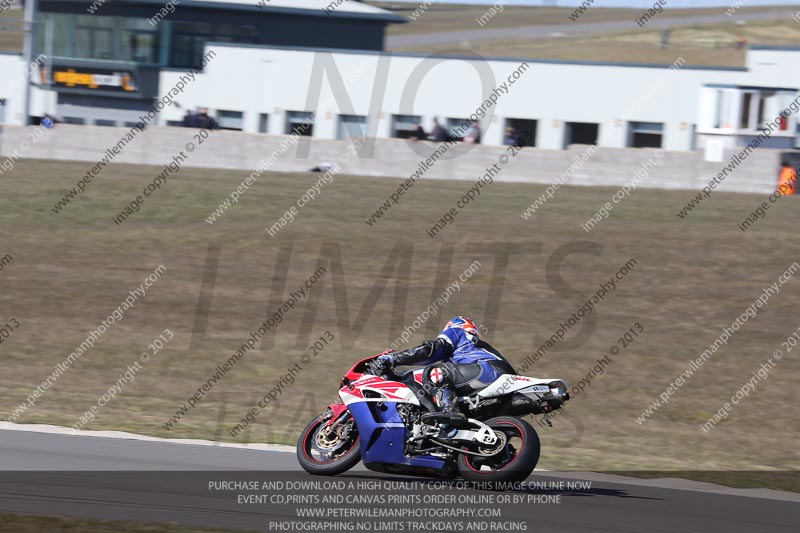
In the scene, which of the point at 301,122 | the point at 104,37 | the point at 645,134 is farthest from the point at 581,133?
the point at 104,37

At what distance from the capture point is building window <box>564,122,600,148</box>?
1783 inches

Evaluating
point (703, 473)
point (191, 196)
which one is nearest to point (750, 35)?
point (191, 196)

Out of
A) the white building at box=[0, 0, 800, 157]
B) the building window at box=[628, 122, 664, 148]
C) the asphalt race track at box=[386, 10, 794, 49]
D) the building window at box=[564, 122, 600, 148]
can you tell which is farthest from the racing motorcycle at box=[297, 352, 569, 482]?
the asphalt race track at box=[386, 10, 794, 49]

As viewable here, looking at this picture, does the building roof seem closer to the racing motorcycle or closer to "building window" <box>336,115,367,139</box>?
"building window" <box>336,115,367,139</box>

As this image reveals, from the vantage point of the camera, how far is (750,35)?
256 ft

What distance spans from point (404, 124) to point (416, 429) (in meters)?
37.7

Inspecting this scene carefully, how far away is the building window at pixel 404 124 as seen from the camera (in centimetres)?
4694

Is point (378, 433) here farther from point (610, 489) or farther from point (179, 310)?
point (179, 310)

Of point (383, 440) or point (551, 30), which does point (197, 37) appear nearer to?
point (551, 30)

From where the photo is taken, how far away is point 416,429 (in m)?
10.2

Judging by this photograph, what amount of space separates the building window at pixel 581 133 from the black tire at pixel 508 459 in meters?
36.4

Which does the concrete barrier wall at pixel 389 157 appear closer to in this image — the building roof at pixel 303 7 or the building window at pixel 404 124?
the building window at pixel 404 124

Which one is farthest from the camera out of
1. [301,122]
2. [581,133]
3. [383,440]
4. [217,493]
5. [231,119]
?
[231,119]

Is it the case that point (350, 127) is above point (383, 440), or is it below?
below
